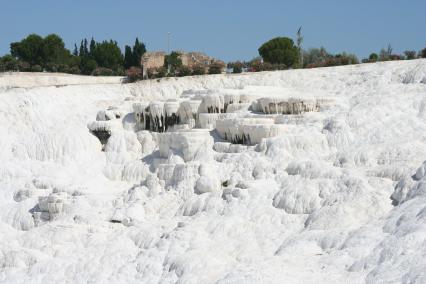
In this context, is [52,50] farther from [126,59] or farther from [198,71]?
[198,71]

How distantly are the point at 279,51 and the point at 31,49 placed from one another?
18.0 metres

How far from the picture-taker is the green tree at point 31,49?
5078 cm

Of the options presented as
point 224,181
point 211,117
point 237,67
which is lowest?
point 224,181

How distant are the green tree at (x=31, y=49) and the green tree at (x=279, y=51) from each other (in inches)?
640

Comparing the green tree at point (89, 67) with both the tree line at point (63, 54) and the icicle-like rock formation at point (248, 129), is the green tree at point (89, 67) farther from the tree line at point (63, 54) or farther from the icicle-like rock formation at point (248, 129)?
the icicle-like rock formation at point (248, 129)

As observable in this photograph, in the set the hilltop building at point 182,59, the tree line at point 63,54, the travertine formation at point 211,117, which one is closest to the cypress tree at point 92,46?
the tree line at point 63,54

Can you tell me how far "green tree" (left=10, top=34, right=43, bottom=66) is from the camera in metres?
50.8

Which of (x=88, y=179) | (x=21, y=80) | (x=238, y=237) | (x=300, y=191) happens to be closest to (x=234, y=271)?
(x=238, y=237)

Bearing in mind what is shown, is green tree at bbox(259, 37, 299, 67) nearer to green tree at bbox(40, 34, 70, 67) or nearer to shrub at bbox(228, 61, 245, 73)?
shrub at bbox(228, 61, 245, 73)

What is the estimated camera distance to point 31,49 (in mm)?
51062

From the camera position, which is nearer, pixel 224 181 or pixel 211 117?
pixel 224 181

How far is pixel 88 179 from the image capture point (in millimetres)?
25625

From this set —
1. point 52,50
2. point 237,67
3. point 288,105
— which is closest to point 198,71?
point 237,67

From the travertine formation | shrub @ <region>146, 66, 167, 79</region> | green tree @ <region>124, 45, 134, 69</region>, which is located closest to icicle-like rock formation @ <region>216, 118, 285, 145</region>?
the travertine formation
